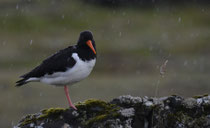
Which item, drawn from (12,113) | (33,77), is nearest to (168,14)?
(12,113)

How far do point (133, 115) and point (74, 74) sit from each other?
6.90 ft

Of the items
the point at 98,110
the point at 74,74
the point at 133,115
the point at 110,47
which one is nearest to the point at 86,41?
the point at 74,74

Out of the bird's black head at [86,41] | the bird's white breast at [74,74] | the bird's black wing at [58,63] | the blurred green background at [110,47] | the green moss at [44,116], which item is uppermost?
the blurred green background at [110,47]

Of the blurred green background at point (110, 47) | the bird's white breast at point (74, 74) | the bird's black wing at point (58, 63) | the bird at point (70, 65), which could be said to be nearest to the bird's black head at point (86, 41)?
the bird at point (70, 65)

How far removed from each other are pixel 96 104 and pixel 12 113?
1801 cm

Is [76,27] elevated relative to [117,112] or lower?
elevated

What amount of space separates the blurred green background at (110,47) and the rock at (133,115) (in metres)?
12.7

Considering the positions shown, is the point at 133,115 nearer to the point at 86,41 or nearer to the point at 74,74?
the point at 74,74

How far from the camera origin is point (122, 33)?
5156cm

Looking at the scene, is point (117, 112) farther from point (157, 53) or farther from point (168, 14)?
point (168, 14)

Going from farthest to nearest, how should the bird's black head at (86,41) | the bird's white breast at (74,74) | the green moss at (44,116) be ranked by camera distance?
the bird's black head at (86,41) < the bird's white breast at (74,74) < the green moss at (44,116)

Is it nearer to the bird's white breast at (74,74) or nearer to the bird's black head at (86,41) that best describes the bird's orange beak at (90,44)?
the bird's black head at (86,41)

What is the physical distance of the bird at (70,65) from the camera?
1137 centimetres

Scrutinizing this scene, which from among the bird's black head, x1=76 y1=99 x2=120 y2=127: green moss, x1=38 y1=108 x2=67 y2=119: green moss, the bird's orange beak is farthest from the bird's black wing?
x1=38 y1=108 x2=67 y2=119: green moss
